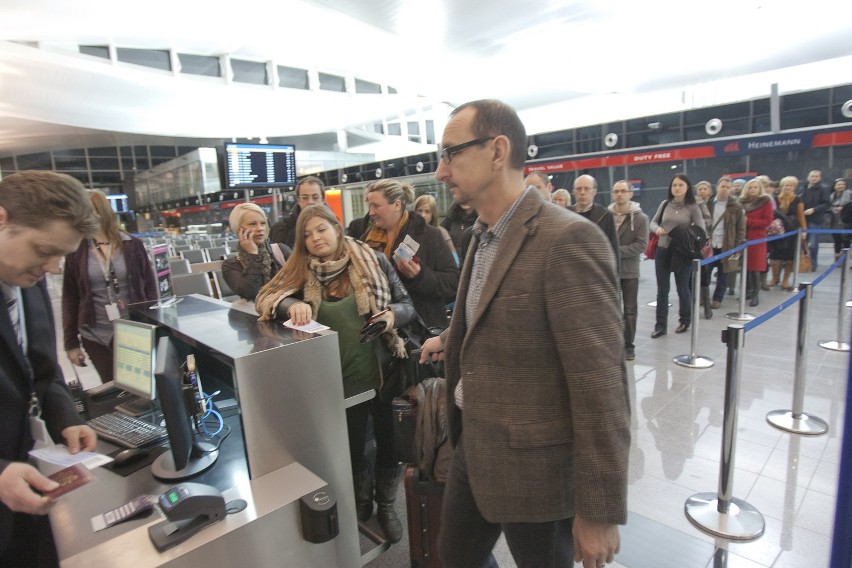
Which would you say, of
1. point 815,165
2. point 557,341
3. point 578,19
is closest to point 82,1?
point 578,19

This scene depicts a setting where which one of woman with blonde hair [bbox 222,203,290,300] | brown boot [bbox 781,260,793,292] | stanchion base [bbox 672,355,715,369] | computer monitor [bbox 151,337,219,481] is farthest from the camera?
brown boot [bbox 781,260,793,292]

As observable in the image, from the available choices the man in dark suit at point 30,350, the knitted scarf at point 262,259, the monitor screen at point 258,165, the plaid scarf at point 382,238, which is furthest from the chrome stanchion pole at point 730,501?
the monitor screen at point 258,165

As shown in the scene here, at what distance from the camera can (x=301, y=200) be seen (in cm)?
380

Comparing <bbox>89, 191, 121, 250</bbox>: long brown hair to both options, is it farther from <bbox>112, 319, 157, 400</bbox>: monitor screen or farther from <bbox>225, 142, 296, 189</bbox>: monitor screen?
<bbox>225, 142, 296, 189</bbox>: monitor screen

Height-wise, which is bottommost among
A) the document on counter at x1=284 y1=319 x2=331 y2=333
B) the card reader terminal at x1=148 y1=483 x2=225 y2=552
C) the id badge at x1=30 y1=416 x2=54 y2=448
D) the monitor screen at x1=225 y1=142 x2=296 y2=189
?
the card reader terminal at x1=148 y1=483 x2=225 y2=552

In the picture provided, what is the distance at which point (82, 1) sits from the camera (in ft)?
25.9

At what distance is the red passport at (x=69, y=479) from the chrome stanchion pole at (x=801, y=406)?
372cm

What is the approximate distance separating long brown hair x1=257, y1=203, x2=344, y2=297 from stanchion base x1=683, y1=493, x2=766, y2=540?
7.30ft

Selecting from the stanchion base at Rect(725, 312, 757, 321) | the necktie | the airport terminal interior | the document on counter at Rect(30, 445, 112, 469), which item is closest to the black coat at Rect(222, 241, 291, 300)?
the airport terminal interior

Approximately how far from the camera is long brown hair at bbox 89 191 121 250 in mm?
2986

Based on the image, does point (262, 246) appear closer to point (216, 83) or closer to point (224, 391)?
point (224, 391)

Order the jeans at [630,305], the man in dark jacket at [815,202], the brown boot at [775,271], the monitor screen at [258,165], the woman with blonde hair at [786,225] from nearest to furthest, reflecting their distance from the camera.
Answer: the jeans at [630,305] → the monitor screen at [258,165] → the woman with blonde hair at [786,225] → the brown boot at [775,271] → the man in dark jacket at [815,202]

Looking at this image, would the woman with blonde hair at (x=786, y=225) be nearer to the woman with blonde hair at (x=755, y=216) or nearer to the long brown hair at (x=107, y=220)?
the woman with blonde hair at (x=755, y=216)

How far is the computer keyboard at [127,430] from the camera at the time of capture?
1.91 m
